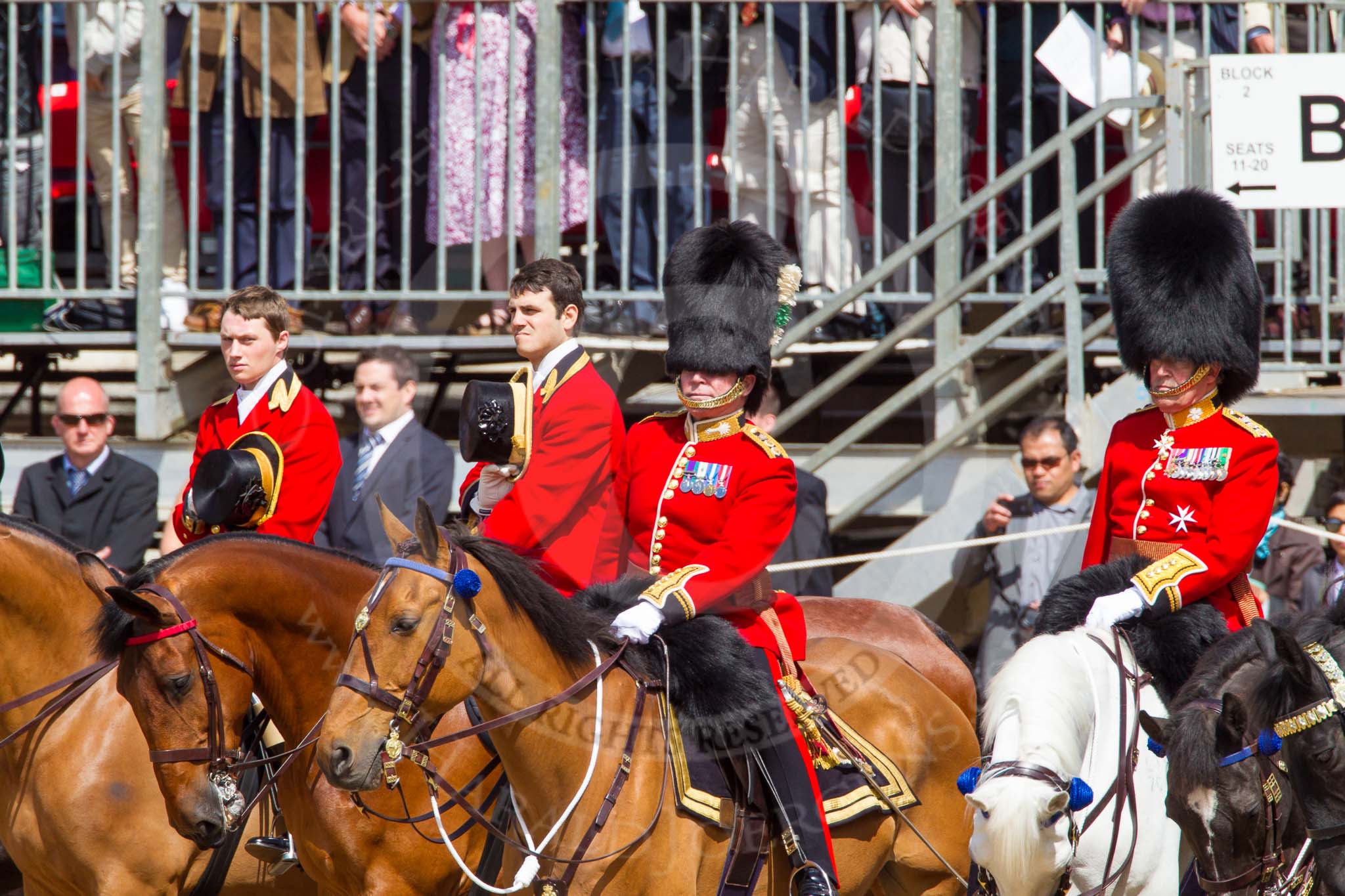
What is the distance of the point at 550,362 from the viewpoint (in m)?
5.02

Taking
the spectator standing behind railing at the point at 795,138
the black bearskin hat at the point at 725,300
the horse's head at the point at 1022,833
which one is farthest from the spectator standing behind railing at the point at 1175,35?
the horse's head at the point at 1022,833

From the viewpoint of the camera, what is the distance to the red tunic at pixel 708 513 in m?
4.45

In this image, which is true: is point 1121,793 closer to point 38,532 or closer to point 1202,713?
point 1202,713

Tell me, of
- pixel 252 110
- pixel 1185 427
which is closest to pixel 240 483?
pixel 1185 427

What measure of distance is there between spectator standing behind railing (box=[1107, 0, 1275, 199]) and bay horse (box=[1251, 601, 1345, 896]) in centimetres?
427

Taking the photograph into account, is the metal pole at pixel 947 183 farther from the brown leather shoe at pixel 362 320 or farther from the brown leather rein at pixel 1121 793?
the brown leather rein at pixel 1121 793

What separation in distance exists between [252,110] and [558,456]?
3.75m

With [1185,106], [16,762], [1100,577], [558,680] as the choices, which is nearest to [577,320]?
[558,680]

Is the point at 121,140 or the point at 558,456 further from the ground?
the point at 121,140

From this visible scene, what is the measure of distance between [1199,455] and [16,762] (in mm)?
3611

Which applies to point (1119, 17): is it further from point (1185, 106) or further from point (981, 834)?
point (981, 834)

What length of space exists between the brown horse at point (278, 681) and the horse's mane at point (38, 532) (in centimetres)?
35

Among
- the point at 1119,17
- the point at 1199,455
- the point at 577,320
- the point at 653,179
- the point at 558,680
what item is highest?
the point at 1119,17

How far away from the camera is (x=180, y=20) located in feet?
26.3
